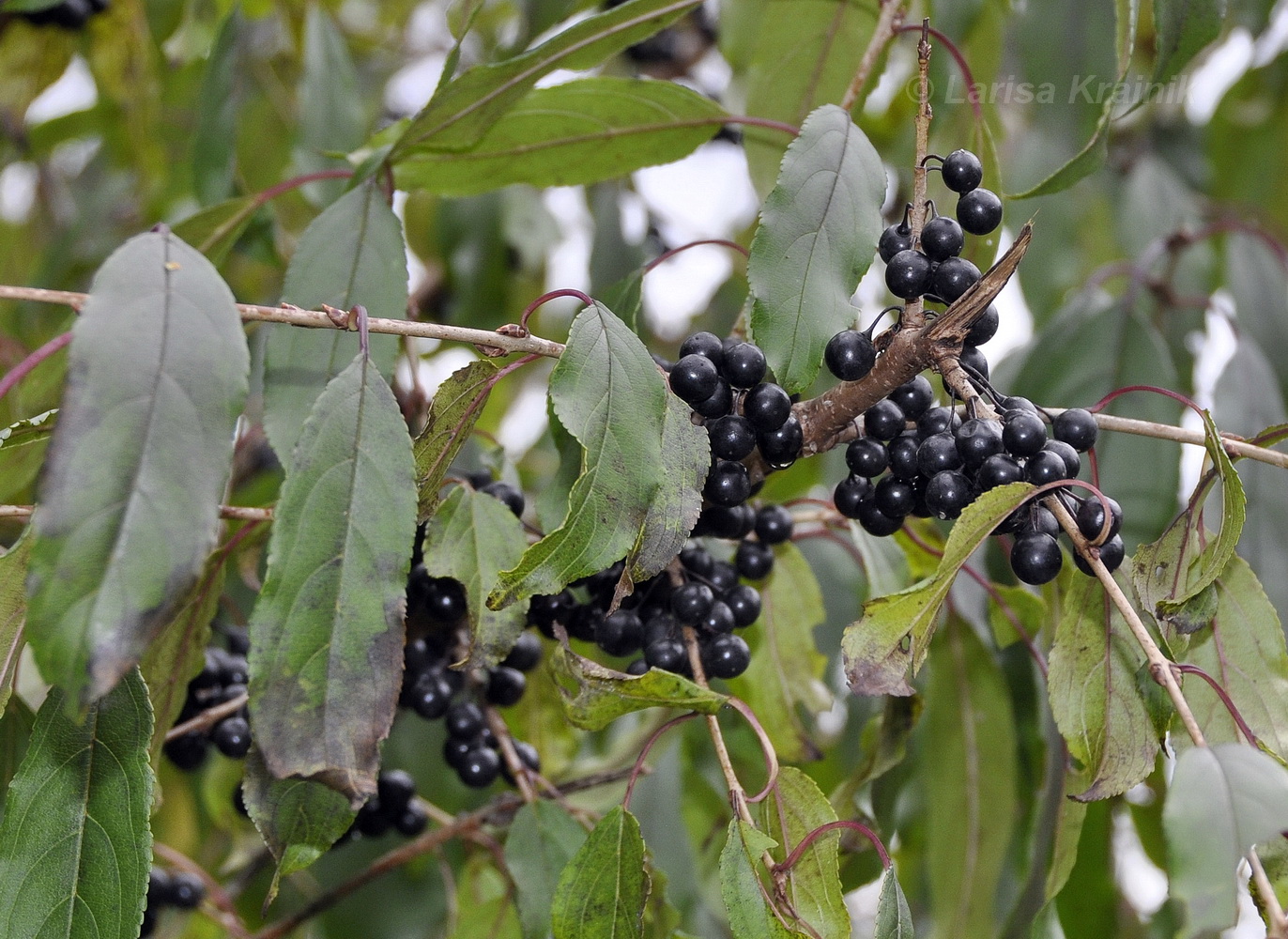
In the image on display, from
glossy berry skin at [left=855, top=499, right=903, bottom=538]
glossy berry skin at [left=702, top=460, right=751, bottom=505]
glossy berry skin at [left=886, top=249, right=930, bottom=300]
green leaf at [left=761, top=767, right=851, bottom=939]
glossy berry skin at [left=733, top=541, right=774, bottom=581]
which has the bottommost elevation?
green leaf at [left=761, top=767, right=851, bottom=939]

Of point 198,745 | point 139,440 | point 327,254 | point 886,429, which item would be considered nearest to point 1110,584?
point 886,429

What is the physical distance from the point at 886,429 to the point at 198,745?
70cm

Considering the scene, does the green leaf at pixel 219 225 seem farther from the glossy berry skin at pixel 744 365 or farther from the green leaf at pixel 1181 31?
the green leaf at pixel 1181 31

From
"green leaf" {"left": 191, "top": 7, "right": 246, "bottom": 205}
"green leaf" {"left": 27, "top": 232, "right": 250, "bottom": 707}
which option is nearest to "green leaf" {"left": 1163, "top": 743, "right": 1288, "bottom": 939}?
"green leaf" {"left": 27, "top": 232, "right": 250, "bottom": 707}

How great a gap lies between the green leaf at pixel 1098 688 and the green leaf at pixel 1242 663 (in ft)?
0.19

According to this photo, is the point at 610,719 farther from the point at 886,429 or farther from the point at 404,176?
the point at 404,176

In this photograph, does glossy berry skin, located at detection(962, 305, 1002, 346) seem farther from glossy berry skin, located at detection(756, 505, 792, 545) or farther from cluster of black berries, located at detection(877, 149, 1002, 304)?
glossy berry skin, located at detection(756, 505, 792, 545)

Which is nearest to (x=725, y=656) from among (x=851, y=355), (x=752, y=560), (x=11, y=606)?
(x=752, y=560)

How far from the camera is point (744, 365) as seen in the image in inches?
29.0

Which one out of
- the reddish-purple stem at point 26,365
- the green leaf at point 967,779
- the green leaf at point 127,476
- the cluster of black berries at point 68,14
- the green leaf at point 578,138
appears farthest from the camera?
the cluster of black berries at point 68,14

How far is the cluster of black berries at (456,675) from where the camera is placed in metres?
0.89

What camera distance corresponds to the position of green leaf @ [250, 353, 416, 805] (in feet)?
2.01

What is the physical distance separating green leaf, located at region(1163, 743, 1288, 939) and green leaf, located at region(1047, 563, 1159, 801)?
0.54 ft

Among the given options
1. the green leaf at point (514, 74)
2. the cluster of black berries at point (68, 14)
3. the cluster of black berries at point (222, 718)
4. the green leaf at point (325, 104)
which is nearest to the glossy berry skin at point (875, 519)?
the green leaf at point (514, 74)
